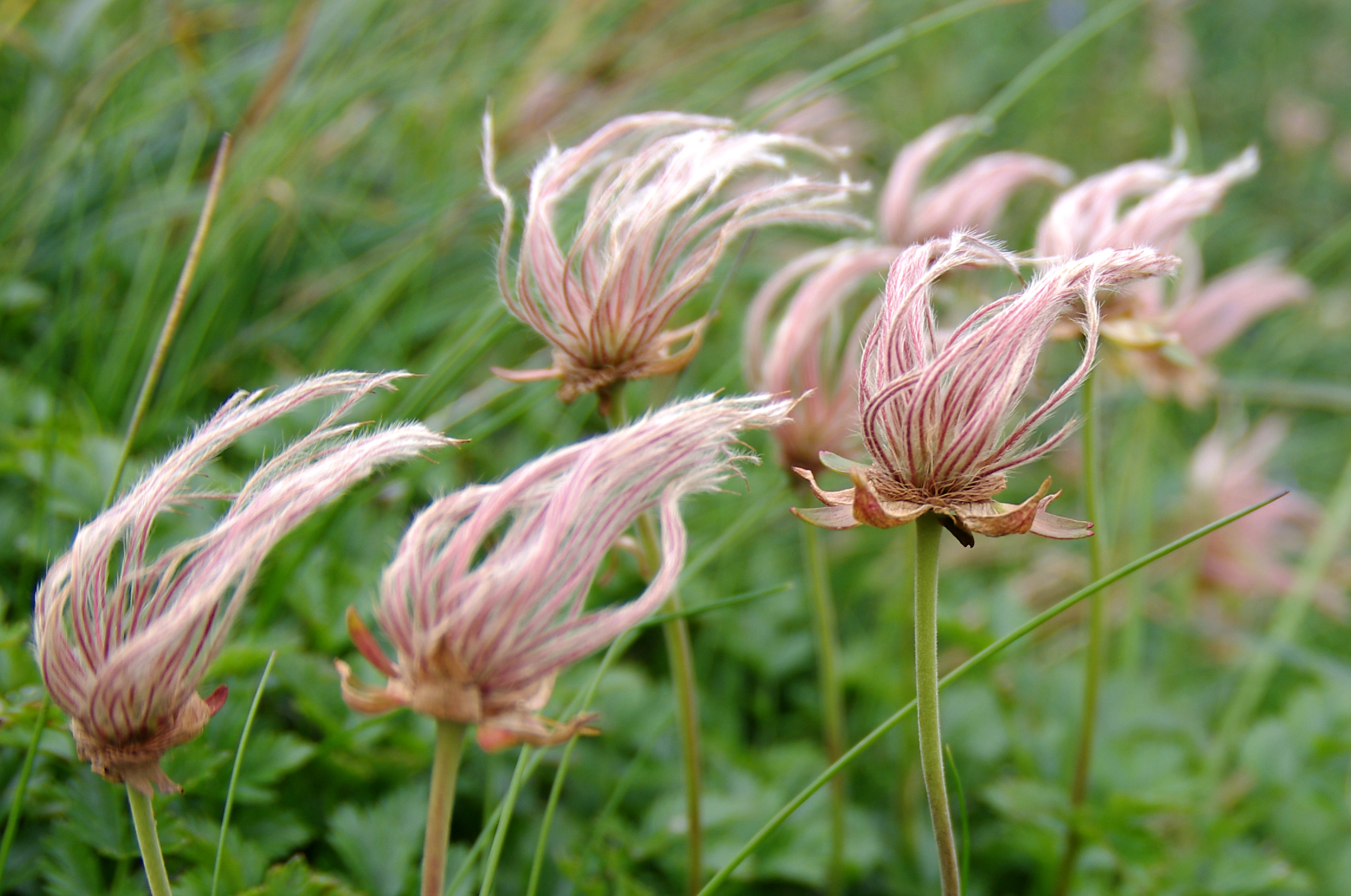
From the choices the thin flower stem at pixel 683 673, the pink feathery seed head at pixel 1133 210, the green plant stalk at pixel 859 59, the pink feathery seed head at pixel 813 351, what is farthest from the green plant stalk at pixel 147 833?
the green plant stalk at pixel 859 59

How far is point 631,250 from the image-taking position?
0.94m

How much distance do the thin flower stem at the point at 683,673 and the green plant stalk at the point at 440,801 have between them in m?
0.31

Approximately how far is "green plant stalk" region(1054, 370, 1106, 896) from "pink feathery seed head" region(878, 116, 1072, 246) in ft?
1.21

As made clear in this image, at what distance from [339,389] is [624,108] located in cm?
208

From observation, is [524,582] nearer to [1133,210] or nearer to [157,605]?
[157,605]

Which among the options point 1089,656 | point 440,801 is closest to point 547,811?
point 440,801

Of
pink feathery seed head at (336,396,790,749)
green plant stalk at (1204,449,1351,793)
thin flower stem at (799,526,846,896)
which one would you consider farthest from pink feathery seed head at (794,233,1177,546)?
green plant stalk at (1204,449,1351,793)

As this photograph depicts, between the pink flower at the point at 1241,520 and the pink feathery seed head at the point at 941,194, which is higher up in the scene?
the pink feathery seed head at the point at 941,194

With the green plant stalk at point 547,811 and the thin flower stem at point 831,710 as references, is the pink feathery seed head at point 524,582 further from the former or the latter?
the thin flower stem at point 831,710

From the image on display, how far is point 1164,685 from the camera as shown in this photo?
2361mm

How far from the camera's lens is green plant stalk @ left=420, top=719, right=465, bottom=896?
0.70 m

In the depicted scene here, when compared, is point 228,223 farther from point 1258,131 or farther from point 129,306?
point 1258,131

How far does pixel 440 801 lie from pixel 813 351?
2.72 ft

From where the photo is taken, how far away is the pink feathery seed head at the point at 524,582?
678 millimetres
